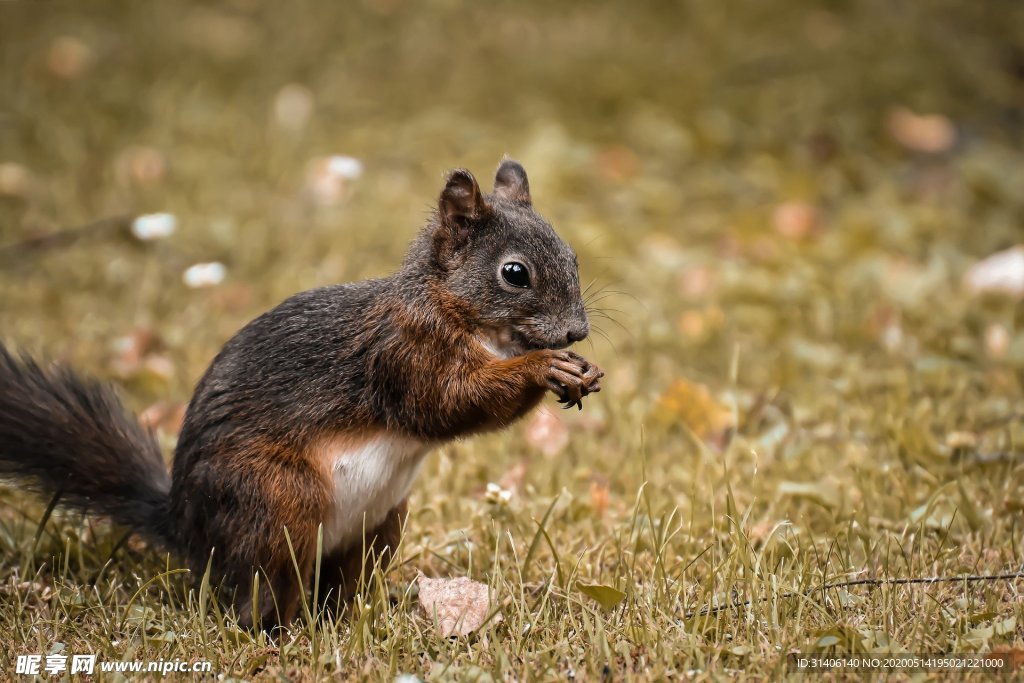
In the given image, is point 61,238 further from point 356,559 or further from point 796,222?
point 796,222

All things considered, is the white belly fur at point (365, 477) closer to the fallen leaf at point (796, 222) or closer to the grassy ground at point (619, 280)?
the grassy ground at point (619, 280)

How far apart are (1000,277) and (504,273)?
2.90 m

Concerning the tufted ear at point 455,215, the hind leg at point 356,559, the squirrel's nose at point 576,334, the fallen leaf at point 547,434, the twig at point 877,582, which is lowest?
the hind leg at point 356,559

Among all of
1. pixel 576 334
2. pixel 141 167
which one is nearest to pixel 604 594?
pixel 576 334

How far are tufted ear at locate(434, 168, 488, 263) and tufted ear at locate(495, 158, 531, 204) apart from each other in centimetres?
27

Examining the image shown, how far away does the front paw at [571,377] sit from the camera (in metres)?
2.41

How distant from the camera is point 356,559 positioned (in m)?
2.80

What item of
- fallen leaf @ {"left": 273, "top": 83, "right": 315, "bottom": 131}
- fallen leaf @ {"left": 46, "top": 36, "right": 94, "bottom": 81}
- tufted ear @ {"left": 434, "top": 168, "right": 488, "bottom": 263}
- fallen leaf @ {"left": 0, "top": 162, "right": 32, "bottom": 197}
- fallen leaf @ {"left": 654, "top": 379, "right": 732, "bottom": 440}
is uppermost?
fallen leaf @ {"left": 46, "top": 36, "right": 94, "bottom": 81}

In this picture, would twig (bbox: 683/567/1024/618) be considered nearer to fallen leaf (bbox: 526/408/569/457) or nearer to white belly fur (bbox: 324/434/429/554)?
white belly fur (bbox: 324/434/429/554)

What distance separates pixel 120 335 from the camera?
14.6ft

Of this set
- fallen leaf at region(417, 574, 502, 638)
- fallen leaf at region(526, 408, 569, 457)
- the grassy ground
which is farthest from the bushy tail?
fallen leaf at region(526, 408, 569, 457)

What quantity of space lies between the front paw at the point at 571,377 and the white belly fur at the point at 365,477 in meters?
0.39

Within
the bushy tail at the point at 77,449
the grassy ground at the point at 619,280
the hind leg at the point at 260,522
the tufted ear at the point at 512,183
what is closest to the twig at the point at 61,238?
the grassy ground at the point at 619,280

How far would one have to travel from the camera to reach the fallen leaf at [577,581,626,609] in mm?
2455
